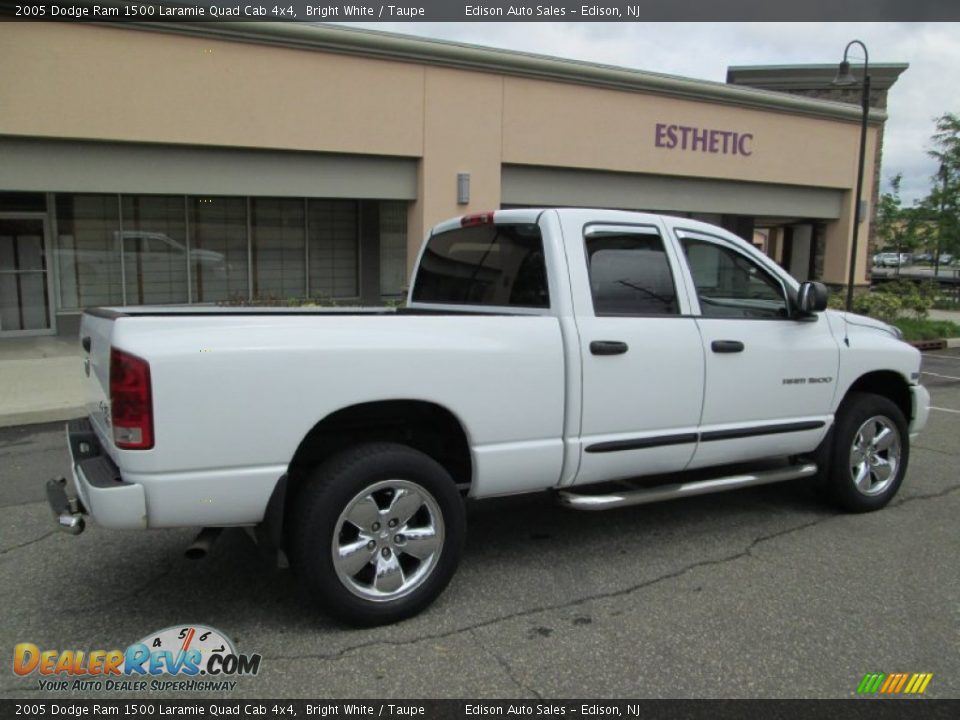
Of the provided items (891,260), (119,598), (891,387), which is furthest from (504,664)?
(891,260)

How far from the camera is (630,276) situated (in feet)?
13.9

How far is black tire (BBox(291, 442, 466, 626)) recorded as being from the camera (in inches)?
129

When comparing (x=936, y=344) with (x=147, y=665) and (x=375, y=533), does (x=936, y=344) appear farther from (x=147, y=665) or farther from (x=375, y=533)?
(x=147, y=665)

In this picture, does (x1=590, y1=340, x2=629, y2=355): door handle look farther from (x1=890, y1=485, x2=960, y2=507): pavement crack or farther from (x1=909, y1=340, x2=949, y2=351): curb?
(x1=909, y1=340, x2=949, y2=351): curb

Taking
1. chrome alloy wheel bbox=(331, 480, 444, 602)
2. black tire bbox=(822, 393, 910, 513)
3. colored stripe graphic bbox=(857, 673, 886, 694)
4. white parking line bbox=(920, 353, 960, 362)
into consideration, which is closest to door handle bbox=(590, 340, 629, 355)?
chrome alloy wheel bbox=(331, 480, 444, 602)

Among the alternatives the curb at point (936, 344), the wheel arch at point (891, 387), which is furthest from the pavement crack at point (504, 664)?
the curb at point (936, 344)

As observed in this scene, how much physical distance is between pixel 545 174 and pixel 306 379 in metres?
12.6

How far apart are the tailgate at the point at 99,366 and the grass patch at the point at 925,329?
1634 centimetres

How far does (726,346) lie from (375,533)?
2.29 metres

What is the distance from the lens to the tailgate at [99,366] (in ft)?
10.7
